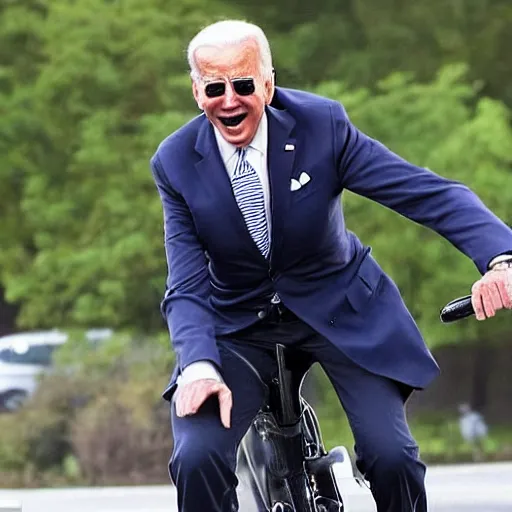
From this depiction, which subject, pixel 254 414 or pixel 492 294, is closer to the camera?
pixel 492 294

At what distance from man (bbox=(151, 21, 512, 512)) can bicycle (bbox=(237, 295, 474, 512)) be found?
0.24 feet

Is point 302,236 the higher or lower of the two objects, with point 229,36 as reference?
lower

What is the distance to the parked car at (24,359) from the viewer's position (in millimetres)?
13992

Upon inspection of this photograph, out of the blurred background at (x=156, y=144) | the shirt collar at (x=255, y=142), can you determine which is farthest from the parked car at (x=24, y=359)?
the shirt collar at (x=255, y=142)

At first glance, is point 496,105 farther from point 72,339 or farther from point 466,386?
point 72,339

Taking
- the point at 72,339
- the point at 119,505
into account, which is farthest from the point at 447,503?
the point at 72,339

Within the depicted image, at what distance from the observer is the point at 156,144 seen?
1534cm

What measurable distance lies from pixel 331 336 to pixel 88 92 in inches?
470

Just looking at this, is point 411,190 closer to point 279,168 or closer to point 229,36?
point 279,168

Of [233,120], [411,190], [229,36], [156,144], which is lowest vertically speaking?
[411,190]

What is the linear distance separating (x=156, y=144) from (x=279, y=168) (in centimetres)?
1128

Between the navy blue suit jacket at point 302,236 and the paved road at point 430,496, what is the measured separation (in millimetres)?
3631

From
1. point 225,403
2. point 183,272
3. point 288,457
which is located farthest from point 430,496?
point 225,403

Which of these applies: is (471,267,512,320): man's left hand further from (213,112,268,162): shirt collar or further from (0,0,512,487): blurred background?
(0,0,512,487): blurred background
